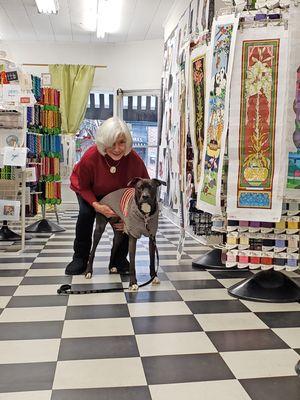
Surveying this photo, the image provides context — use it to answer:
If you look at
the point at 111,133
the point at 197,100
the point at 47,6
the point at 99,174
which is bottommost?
the point at 99,174

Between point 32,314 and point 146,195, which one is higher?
point 146,195

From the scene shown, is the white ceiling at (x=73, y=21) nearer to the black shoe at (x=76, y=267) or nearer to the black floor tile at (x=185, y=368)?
the black shoe at (x=76, y=267)

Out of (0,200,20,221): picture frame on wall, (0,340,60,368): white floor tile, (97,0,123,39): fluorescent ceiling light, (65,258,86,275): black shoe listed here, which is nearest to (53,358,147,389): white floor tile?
(0,340,60,368): white floor tile

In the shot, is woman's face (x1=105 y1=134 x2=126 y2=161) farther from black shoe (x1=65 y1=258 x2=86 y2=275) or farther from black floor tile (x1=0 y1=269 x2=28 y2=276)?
black floor tile (x1=0 y1=269 x2=28 y2=276)

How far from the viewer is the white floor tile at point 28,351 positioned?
2010mm

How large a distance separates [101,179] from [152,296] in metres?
1.08

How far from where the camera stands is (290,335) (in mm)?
2344

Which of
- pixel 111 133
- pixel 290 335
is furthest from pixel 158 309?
pixel 111 133

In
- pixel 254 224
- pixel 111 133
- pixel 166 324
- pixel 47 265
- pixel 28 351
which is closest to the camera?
pixel 28 351

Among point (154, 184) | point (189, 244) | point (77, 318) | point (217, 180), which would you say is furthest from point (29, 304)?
point (189, 244)

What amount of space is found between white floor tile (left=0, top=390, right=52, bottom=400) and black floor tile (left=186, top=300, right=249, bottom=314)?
3.93 feet

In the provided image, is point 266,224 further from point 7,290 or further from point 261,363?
point 7,290

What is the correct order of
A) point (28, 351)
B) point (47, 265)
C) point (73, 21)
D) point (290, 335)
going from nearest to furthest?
point (28, 351) → point (290, 335) → point (47, 265) → point (73, 21)

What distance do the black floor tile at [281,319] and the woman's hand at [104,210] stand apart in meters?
1.32
